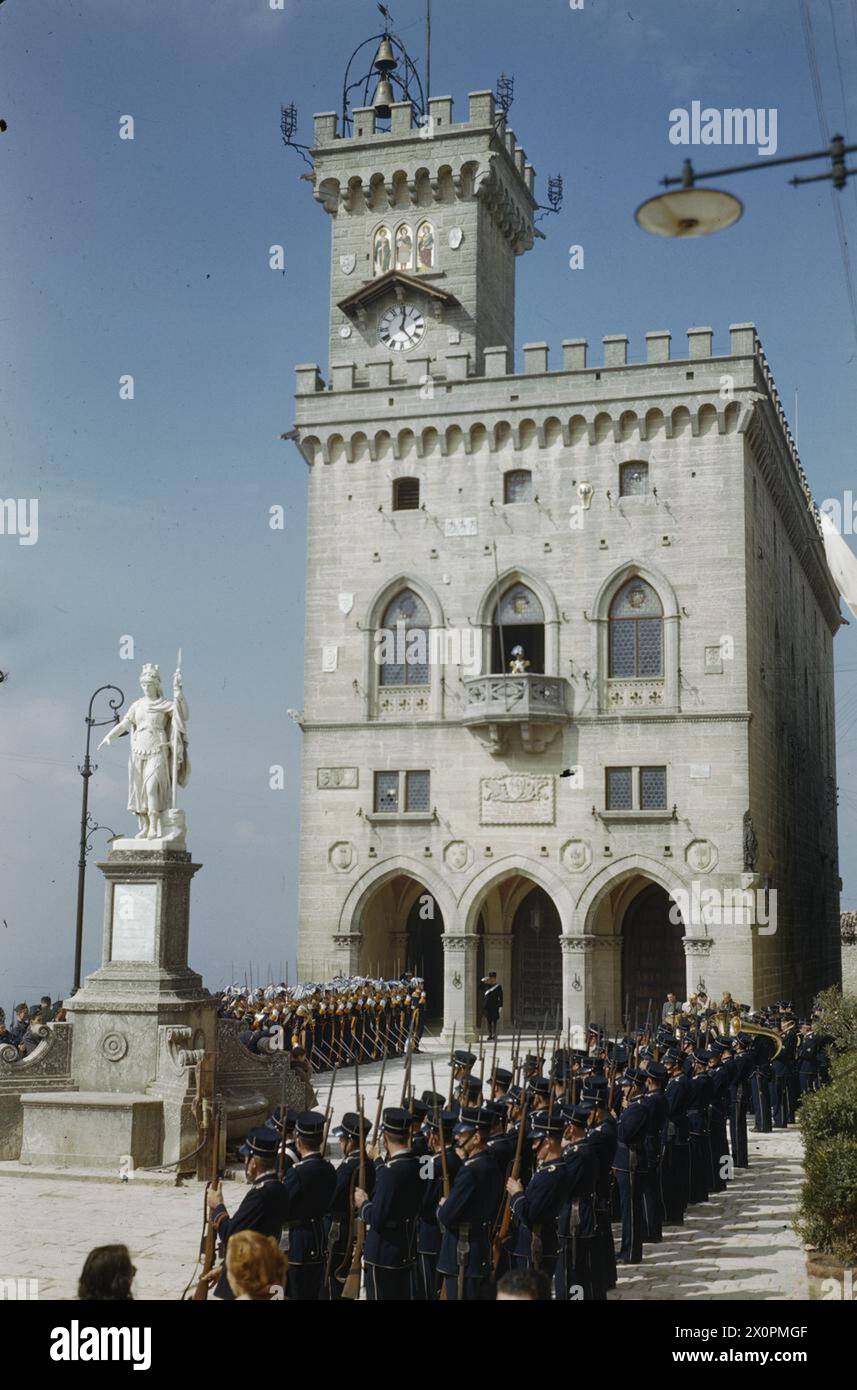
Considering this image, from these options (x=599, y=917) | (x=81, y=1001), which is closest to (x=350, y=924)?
(x=599, y=917)

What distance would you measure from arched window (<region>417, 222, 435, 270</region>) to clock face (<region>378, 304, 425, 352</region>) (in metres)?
1.34

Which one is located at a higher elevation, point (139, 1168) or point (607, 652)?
point (607, 652)

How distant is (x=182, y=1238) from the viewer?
1262 centimetres

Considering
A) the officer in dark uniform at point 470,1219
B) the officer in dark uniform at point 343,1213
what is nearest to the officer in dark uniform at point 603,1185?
the officer in dark uniform at point 470,1219

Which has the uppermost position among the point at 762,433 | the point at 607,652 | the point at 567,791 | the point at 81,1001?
the point at 762,433

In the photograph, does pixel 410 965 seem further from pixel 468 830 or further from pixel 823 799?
pixel 823 799

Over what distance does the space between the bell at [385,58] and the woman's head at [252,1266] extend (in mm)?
40385

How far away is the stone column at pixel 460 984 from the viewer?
34250mm

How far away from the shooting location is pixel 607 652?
34406 mm

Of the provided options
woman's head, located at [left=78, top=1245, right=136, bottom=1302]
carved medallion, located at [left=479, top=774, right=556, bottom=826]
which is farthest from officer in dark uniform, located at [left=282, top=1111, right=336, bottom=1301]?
carved medallion, located at [left=479, top=774, right=556, bottom=826]

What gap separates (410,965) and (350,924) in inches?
155

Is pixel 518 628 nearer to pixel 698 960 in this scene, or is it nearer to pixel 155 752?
pixel 698 960

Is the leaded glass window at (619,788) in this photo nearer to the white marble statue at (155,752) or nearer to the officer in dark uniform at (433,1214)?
the white marble statue at (155,752)

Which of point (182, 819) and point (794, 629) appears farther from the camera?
point (794, 629)
